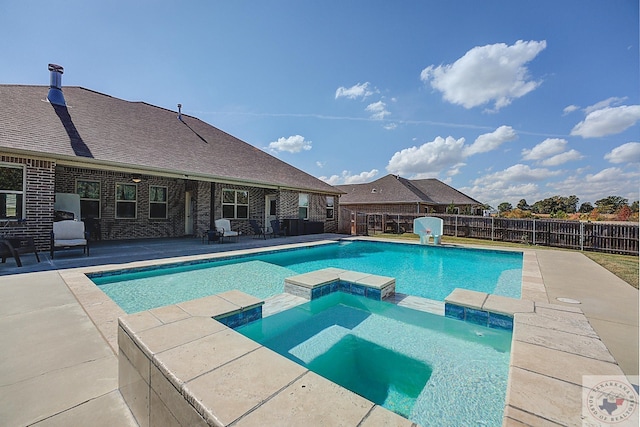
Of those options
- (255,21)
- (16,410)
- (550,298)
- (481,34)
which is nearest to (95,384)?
(16,410)

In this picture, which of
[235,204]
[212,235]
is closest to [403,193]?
[235,204]

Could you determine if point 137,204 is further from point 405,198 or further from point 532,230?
point 405,198

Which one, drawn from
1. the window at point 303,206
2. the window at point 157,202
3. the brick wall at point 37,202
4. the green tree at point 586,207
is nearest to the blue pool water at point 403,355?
the brick wall at point 37,202

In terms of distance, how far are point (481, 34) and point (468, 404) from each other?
11.0 meters

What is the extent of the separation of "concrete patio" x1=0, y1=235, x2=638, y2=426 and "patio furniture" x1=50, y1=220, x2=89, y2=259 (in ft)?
4.82

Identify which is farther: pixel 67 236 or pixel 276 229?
pixel 276 229

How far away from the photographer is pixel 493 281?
7395 millimetres

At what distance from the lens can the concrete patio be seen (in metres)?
1.91

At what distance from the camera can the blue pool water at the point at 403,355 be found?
2602 mm

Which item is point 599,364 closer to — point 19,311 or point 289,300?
point 289,300

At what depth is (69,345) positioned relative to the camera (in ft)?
9.05

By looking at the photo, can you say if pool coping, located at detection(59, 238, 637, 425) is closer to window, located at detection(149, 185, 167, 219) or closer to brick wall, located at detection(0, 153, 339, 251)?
brick wall, located at detection(0, 153, 339, 251)

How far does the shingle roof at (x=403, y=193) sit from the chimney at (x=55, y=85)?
22.3m

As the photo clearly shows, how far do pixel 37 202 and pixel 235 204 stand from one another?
7.67m
